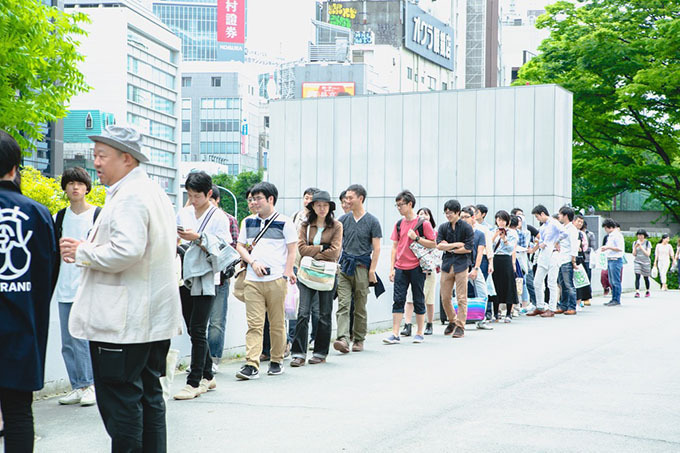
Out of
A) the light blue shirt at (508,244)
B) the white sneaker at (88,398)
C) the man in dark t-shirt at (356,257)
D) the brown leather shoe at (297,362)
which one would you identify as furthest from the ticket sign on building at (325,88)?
the white sneaker at (88,398)

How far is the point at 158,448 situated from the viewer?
4.52 metres

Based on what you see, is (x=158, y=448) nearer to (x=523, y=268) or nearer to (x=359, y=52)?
(x=523, y=268)

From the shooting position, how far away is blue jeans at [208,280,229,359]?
27.9ft

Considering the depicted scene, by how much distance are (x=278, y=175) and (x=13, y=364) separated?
1019 inches

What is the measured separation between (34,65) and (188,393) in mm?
13802

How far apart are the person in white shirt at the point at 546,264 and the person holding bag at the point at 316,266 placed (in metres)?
7.61

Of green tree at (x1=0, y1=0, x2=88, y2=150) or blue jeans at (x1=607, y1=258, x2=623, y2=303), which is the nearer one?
green tree at (x1=0, y1=0, x2=88, y2=150)

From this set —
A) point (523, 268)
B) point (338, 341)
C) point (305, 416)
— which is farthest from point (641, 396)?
point (523, 268)

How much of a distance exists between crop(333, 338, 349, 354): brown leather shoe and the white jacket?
19.6 ft

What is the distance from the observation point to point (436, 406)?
279 inches

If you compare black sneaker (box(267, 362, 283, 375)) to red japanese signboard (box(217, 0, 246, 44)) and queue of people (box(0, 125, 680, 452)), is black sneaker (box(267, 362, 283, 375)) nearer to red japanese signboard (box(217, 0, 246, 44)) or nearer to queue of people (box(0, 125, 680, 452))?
queue of people (box(0, 125, 680, 452))

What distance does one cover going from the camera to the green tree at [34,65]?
745 inches

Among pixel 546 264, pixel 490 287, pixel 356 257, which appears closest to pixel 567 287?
pixel 546 264

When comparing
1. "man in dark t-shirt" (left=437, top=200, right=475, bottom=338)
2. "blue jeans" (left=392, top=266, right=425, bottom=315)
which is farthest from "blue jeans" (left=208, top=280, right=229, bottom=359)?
"man in dark t-shirt" (left=437, top=200, right=475, bottom=338)
